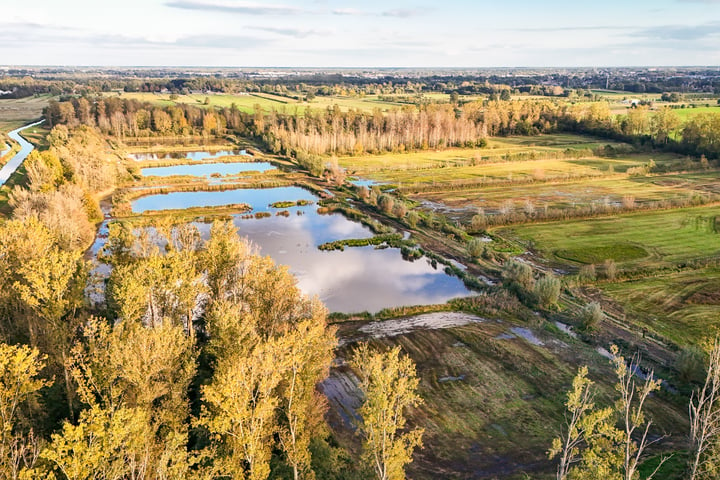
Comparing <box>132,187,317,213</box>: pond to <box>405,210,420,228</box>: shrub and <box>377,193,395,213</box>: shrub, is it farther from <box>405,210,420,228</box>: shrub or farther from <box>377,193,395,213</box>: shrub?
<box>405,210,420,228</box>: shrub

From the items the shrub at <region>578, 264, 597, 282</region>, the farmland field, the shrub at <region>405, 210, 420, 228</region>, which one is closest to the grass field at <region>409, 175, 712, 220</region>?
the shrub at <region>405, 210, 420, 228</region>

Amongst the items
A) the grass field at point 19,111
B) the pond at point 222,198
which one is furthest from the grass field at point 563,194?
the grass field at point 19,111

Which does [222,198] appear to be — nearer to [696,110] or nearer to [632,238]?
[632,238]

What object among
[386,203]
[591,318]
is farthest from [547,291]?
[386,203]

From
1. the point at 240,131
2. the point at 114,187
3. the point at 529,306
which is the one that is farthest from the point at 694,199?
the point at 240,131

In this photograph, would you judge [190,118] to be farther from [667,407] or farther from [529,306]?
[667,407]

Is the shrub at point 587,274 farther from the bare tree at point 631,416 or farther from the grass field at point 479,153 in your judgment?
the grass field at point 479,153
